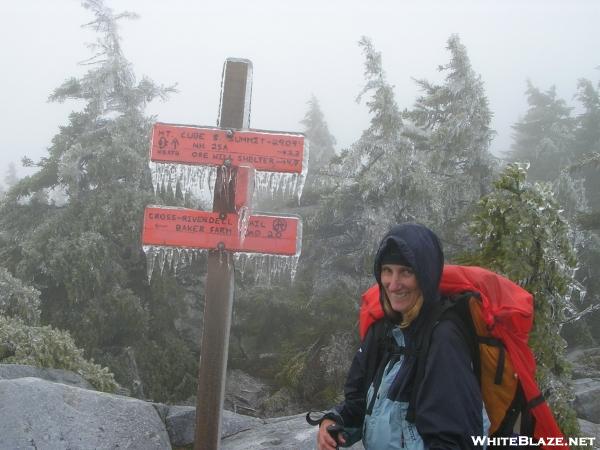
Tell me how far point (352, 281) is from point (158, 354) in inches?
228

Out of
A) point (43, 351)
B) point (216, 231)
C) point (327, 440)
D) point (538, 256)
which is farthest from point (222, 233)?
point (43, 351)

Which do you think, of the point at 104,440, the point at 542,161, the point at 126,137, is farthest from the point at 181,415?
the point at 542,161

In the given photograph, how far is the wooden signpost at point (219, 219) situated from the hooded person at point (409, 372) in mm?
1940

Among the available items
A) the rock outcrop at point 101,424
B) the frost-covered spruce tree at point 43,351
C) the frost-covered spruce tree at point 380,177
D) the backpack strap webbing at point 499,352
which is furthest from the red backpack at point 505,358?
the frost-covered spruce tree at point 380,177

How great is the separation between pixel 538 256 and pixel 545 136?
3334cm

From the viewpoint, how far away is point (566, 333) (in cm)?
1700

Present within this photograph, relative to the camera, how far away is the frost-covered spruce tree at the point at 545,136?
30078mm

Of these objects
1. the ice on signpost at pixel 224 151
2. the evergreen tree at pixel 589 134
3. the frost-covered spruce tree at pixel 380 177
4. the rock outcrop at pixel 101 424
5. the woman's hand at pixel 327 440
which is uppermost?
the evergreen tree at pixel 589 134

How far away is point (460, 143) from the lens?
14.8m

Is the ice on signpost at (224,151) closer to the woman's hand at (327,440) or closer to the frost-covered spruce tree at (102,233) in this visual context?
the woman's hand at (327,440)

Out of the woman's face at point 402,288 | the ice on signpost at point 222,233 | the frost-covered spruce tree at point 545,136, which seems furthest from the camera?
the frost-covered spruce tree at point 545,136

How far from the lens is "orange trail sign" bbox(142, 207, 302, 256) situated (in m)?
4.45

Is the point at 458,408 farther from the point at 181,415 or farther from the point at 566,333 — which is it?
the point at 566,333

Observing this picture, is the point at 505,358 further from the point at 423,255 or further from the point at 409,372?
the point at 423,255
